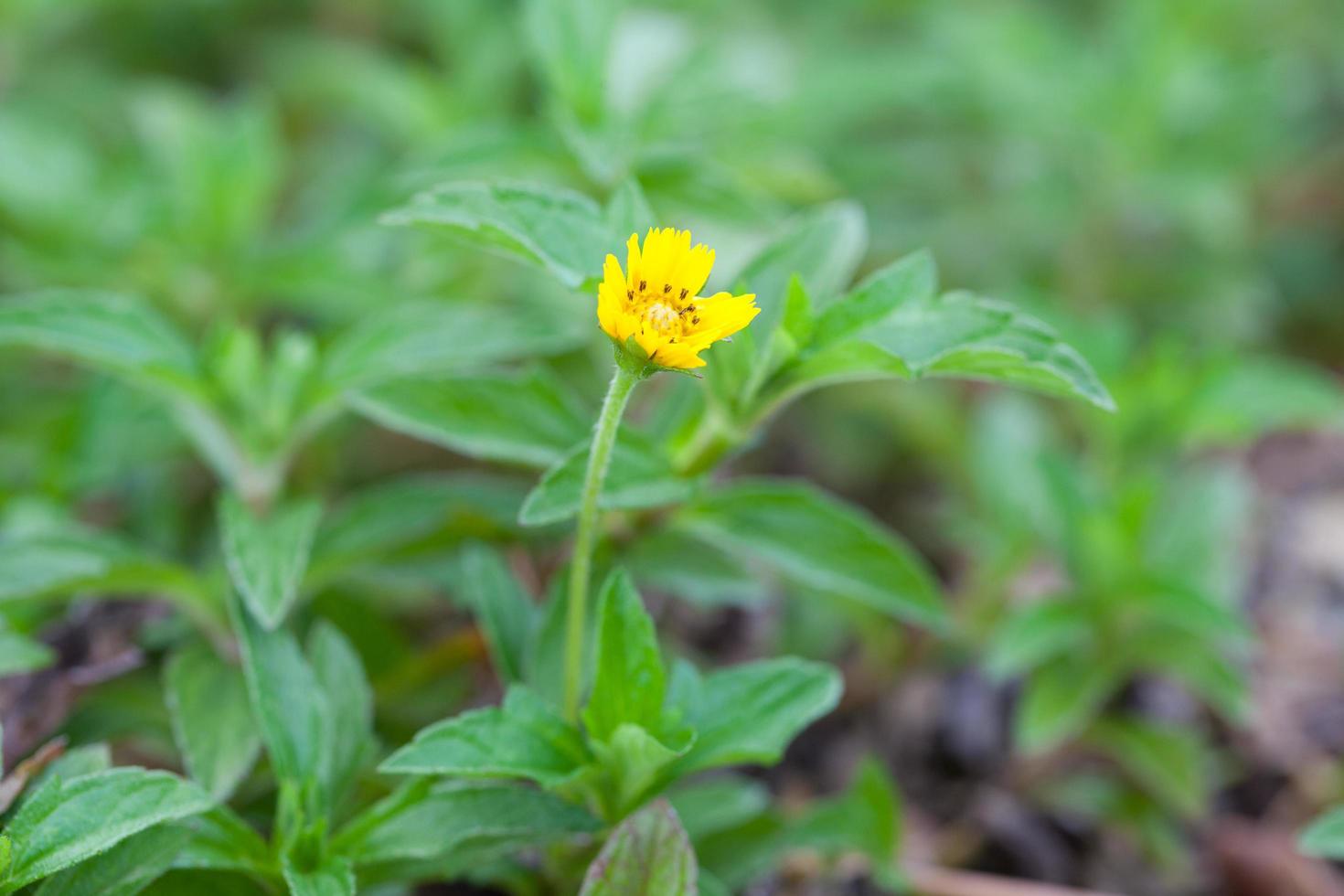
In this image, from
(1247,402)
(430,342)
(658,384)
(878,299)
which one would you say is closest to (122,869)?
(430,342)

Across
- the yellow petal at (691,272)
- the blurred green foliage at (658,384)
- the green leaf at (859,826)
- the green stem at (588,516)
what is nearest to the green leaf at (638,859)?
the blurred green foliage at (658,384)

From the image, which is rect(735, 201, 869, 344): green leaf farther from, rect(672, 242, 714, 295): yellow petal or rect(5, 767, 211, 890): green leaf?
rect(5, 767, 211, 890): green leaf

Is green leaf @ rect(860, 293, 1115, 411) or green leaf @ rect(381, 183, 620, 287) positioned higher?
green leaf @ rect(381, 183, 620, 287)

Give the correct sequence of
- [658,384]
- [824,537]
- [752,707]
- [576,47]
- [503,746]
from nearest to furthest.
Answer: [503,746] → [752,707] → [824,537] → [576,47] → [658,384]

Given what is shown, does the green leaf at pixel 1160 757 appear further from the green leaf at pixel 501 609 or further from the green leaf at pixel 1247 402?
the green leaf at pixel 501 609

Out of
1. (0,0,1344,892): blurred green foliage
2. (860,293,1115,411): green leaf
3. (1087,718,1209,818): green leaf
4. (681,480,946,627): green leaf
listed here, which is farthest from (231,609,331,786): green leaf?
(1087,718,1209,818): green leaf

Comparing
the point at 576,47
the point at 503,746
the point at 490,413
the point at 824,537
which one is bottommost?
the point at 503,746

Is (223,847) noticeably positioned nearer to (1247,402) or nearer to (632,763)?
(632,763)
